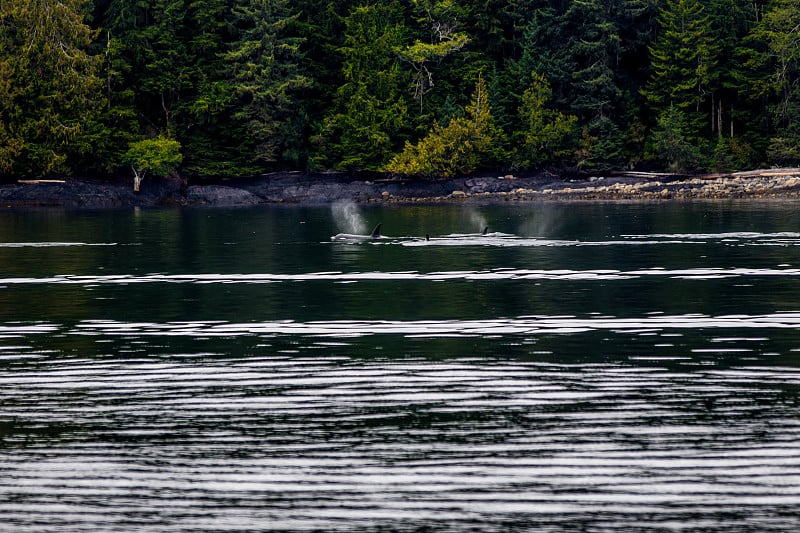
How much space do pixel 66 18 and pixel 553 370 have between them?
89913 millimetres

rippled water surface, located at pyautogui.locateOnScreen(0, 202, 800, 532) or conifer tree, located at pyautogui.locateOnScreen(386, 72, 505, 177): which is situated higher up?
conifer tree, located at pyautogui.locateOnScreen(386, 72, 505, 177)

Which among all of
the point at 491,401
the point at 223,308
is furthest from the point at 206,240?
the point at 491,401

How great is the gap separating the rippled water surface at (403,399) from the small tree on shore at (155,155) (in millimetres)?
65291

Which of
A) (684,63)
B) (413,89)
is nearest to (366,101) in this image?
(413,89)

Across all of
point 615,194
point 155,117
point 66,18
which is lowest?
point 615,194

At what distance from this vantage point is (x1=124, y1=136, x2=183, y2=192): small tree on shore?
106312 millimetres

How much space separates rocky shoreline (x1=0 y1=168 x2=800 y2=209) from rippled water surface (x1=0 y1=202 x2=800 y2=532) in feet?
211

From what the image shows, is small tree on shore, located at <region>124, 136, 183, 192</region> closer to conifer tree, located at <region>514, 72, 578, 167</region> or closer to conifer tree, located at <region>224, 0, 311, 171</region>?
conifer tree, located at <region>224, 0, 311, 171</region>

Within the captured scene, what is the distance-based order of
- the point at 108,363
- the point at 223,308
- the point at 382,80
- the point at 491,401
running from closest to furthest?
the point at 491,401, the point at 108,363, the point at 223,308, the point at 382,80

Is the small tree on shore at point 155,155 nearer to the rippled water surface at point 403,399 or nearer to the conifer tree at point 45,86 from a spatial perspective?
the conifer tree at point 45,86

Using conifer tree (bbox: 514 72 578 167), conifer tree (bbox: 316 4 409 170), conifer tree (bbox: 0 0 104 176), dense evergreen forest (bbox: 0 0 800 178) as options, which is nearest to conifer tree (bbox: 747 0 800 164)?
dense evergreen forest (bbox: 0 0 800 178)

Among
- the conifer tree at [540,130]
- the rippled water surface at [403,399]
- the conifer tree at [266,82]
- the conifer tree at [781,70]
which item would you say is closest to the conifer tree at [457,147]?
the conifer tree at [540,130]

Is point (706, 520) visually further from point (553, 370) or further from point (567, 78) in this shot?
point (567, 78)

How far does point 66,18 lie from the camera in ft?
338
